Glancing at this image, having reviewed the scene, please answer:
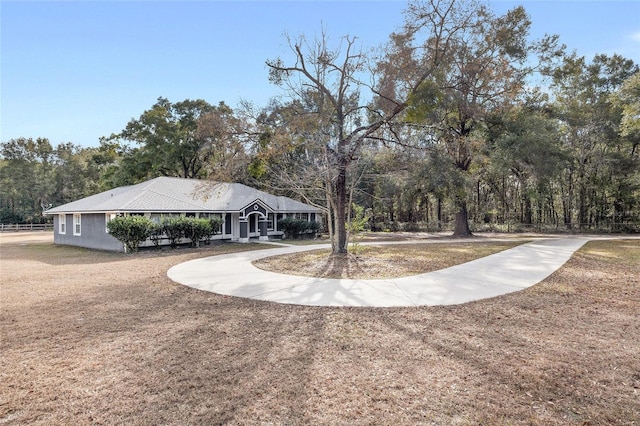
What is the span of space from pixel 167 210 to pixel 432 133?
Result: 666 inches

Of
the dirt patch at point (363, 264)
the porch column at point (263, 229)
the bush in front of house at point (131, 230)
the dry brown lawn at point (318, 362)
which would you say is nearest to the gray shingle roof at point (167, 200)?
the bush in front of house at point (131, 230)

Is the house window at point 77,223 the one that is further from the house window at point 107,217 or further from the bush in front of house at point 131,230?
the bush in front of house at point 131,230

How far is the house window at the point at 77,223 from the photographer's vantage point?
65.6 ft

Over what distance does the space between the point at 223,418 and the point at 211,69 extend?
15.7 metres

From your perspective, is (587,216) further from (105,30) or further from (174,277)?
(105,30)

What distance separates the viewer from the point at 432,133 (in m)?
22.6

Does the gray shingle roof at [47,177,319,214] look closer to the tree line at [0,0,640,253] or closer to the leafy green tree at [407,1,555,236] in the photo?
the tree line at [0,0,640,253]

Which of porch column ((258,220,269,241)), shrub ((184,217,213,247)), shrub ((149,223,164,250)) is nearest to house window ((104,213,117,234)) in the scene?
shrub ((149,223,164,250))

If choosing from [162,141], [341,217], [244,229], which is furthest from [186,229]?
[162,141]

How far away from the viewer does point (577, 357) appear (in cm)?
403

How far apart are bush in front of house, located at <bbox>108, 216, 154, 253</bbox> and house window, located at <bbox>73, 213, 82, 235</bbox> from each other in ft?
17.9

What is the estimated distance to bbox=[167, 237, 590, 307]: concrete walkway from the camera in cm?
680

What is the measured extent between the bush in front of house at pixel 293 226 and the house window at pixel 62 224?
13.4 meters

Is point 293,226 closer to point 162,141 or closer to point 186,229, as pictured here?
point 186,229
